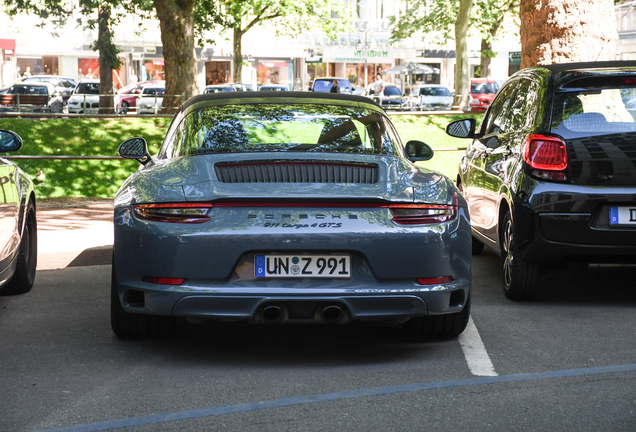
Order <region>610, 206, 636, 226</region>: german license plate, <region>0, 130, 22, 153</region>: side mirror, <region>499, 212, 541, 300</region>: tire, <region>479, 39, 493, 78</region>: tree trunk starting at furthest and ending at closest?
<region>479, 39, 493, 78</region>: tree trunk < <region>499, 212, 541, 300</region>: tire < <region>610, 206, 636, 226</region>: german license plate < <region>0, 130, 22, 153</region>: side mirror

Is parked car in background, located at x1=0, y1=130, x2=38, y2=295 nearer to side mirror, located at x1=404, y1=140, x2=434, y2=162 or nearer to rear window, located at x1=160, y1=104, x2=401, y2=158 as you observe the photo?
rear window, located at x1=160, y1=104, x2=401, y2=158

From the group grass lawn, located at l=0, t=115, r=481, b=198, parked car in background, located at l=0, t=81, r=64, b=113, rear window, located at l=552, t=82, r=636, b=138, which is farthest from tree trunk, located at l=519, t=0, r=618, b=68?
parked car in background, located at l=0, t=81, r=64, b=113

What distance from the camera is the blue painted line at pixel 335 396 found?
3789 millimetres

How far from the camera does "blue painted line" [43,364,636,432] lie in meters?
3.79

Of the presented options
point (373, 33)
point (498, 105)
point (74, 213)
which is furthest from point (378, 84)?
point (498, 105)

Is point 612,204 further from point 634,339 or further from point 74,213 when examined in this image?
point 74,213

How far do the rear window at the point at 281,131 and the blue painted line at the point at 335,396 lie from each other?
1.47 metres

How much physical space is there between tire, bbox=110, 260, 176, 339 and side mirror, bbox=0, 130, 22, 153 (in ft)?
4.32

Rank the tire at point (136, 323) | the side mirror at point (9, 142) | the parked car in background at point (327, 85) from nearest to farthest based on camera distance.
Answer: the tire at point (136, 323), the side mirror at point (9, 142), the parked car in background at point (327, 85)

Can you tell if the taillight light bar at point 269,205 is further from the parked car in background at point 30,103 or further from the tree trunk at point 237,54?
the tree trunk at point 237,54

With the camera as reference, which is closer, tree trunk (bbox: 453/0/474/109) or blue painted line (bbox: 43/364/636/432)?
blue painted line (bbox: 43/364/636/432)

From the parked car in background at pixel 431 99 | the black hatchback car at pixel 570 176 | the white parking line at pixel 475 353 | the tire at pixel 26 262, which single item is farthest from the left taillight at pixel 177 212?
the parked car in background at pixel 431 99

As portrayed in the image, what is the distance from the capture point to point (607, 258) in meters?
6.09

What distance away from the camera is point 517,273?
21.0 feet
